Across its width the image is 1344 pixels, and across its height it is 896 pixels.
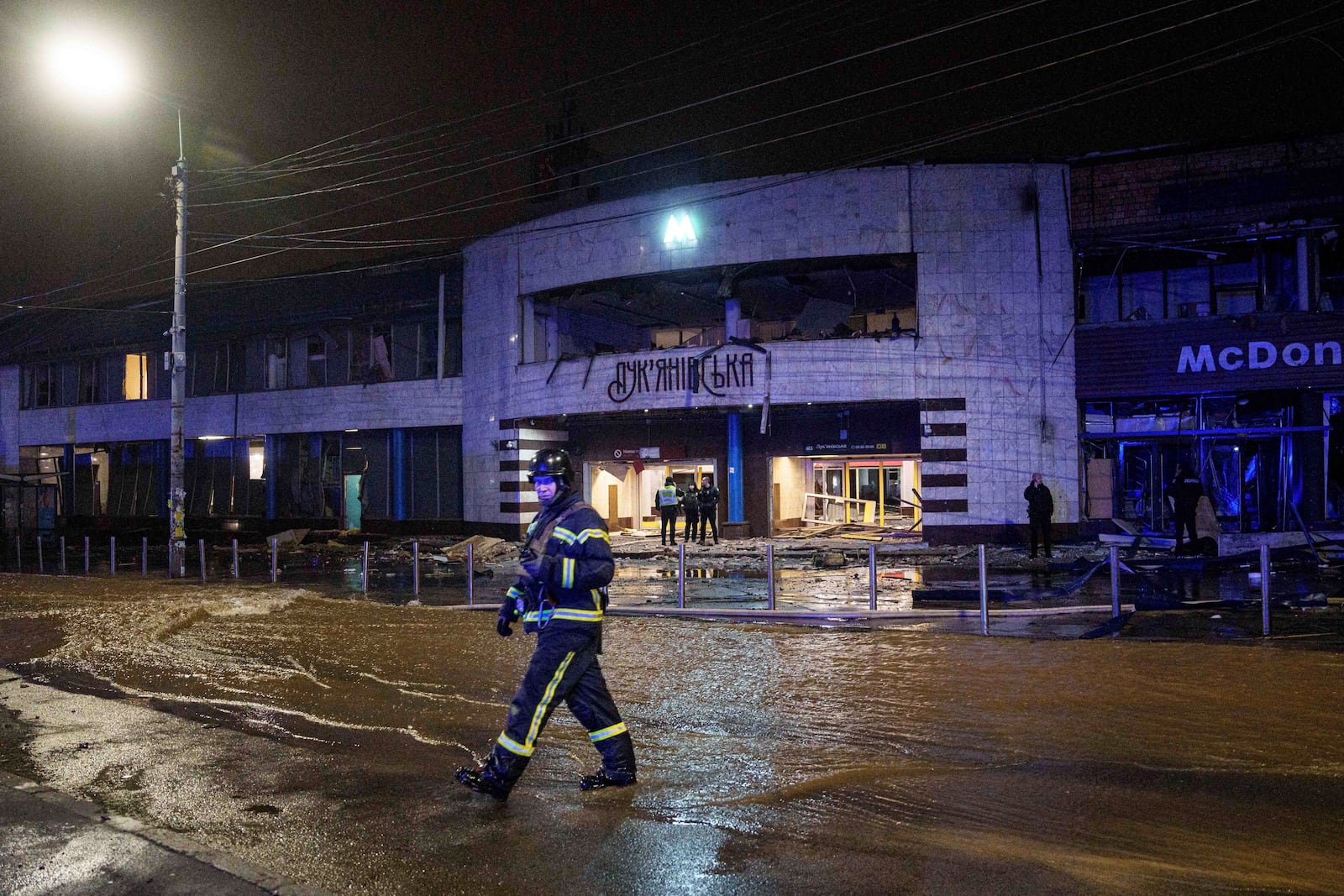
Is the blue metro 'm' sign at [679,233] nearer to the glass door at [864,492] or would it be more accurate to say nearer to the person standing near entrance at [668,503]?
the person standing near entrance at [668,503]

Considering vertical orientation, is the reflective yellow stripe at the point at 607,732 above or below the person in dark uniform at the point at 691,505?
below

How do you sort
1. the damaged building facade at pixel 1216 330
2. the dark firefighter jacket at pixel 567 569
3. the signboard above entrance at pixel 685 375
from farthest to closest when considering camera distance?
the signboard above entrance at pixel 685 375 → the damaged building facade at pixel 1216 330 → the dark firefighter jacket at pixel 567 569

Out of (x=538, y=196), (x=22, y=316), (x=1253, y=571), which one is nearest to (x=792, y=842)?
(x=1253, y=571)

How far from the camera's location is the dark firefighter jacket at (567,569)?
527 centimetres

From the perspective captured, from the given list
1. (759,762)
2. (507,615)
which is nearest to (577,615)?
(507,615)

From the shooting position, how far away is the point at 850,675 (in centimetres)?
862

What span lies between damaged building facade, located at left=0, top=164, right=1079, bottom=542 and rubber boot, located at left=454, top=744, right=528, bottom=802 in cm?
2033

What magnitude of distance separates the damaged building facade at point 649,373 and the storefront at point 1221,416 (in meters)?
1.03

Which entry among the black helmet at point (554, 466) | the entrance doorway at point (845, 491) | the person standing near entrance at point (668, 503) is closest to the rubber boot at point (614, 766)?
the black helmet at point (554, 466)

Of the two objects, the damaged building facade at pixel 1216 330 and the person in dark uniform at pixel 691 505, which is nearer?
the damaged building facade at pixel 1216 330

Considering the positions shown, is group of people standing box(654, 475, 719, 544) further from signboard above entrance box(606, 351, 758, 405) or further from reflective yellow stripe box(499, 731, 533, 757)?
reflective yellow stripe box(499, 731, 533, 757)

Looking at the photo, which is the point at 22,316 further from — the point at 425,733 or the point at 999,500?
the point at 425,733

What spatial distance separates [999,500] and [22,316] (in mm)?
41962

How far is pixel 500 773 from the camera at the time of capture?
530 cm
